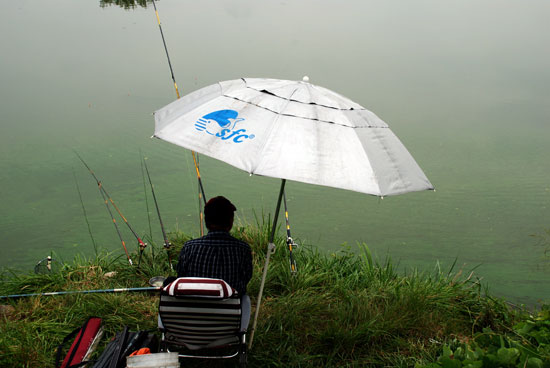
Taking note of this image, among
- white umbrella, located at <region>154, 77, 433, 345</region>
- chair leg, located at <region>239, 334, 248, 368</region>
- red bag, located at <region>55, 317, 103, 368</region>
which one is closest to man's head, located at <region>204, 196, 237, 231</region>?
white umbrella, located at <region>154, 77, 433, 345</region>

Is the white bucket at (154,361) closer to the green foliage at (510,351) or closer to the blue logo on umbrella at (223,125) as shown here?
the blue logo on umbrella at (223,125)

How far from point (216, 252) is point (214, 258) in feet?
0.09

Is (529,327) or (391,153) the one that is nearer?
(391,153)

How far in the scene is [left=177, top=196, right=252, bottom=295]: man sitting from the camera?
6.40ft

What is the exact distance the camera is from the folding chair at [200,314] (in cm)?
168

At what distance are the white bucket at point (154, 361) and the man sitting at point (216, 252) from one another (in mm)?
343

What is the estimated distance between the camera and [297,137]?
1.72 metres

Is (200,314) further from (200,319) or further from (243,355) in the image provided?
(243,355)

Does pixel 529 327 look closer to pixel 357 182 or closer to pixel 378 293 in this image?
pixel 378 293

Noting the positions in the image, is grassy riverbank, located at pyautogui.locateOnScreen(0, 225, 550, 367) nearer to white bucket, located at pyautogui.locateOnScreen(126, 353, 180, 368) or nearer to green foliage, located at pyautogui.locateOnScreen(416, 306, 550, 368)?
green foliage, located at pyautogui.locateOnScreen(416, 306, 550, 368)

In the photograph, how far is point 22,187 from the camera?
440 centimetres

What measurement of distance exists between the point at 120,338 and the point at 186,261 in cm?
47

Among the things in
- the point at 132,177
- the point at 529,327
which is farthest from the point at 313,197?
the point at 529,327

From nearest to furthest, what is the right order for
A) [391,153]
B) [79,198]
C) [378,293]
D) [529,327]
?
[391,153] < [529,327] < [378,293] < [79,198]
